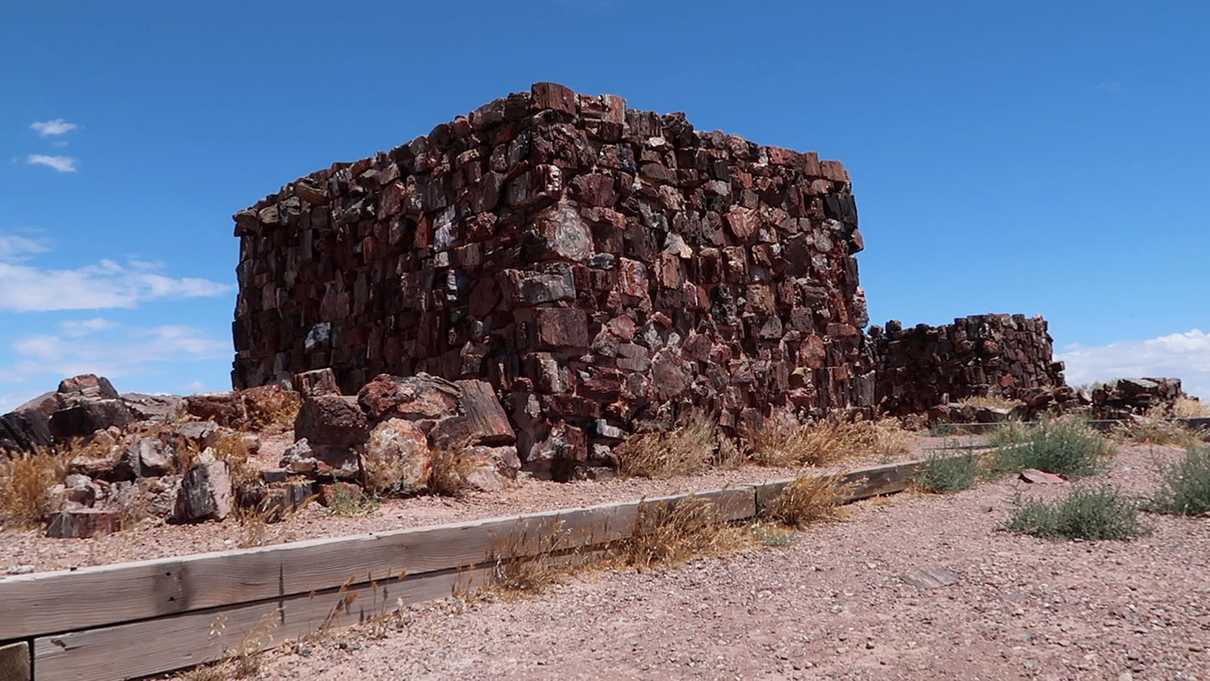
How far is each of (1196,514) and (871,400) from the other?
469cm

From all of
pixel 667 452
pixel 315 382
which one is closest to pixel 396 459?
pixel 667 452

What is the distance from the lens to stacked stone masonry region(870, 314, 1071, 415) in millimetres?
22641

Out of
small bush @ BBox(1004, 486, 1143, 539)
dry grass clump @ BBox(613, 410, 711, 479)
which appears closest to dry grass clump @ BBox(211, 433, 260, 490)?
dry grass clump @ BBox(613, 410, 711, 479)

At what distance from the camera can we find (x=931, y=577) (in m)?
4.99

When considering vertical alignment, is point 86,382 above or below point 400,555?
above

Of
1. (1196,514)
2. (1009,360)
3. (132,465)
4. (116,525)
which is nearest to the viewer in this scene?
(116,525)

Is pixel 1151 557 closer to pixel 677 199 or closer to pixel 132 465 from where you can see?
pixel 677 199

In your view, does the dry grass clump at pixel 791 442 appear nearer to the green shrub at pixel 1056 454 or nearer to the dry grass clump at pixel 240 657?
the green shrub at pixel 1056 454

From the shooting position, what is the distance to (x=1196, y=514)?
6.70 meters

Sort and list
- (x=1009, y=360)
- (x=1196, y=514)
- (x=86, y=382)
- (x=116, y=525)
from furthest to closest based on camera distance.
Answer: (x=1009, y=360), (x=86, y=382), (x=1196, y=514), (x=116, y=525)

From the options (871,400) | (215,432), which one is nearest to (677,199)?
(871,400)

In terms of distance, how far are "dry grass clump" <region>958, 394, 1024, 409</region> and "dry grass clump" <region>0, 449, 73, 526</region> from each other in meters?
17.4

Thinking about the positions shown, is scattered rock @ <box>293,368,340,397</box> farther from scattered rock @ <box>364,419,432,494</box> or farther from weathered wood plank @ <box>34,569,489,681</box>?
→ weathered wood plank @ <box>34,569,489,681</box>

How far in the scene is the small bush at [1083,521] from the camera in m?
5.90
